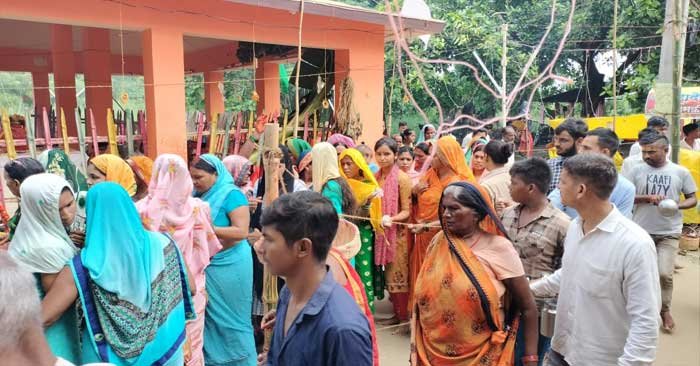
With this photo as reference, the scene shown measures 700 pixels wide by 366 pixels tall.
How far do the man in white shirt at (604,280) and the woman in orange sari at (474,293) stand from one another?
21cm

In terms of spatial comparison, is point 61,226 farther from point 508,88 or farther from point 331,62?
point 508,88

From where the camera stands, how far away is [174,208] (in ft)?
9.45

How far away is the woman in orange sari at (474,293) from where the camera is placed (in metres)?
2.34

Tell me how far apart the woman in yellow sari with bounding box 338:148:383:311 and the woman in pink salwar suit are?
5.19 ft

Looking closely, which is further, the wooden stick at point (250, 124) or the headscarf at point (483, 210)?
the wooden stick at point (250, 124)

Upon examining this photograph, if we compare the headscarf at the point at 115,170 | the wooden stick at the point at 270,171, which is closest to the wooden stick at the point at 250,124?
the headscarf at the point at 115,170

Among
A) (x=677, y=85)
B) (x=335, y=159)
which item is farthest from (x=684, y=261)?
(x=335, y=159)

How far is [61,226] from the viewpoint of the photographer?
2.14m

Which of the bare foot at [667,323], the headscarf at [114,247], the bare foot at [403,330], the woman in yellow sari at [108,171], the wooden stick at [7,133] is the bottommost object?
the bare foot at [403,330]

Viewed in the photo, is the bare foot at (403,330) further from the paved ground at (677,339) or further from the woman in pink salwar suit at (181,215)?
the woman in pink salwar suit at (181,215)

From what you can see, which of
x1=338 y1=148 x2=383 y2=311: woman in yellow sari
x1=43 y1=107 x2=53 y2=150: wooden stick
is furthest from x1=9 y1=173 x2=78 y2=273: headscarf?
x1=43 y1=107 x2=53 y2=150: wooden stick

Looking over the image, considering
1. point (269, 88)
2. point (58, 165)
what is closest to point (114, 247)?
point (58, 165)

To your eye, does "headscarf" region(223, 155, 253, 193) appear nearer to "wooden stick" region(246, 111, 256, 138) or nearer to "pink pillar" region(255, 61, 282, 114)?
"wooden stick" region(246, 111, 256, 138)

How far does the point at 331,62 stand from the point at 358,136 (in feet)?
4.70
